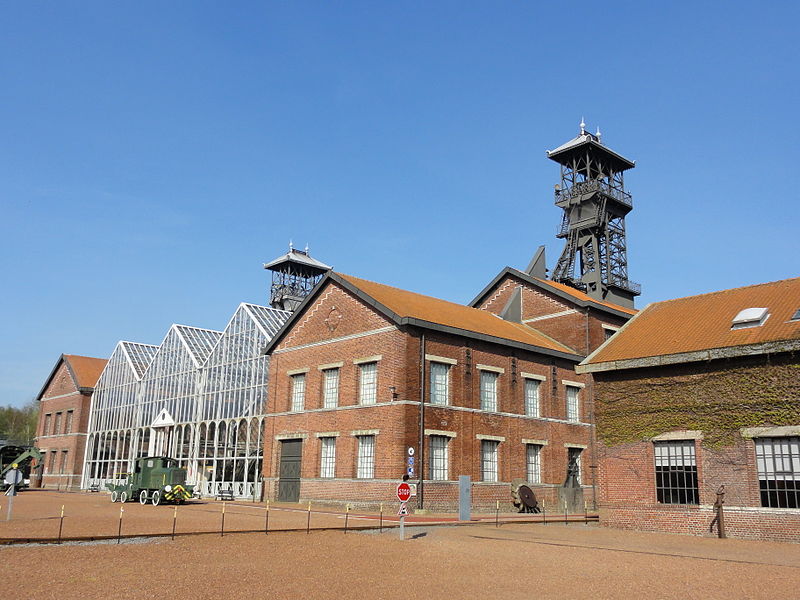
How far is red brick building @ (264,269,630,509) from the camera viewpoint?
30.8 meters

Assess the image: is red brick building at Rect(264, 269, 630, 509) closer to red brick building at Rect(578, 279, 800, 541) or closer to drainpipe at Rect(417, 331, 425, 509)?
drainpipe at Rect(417, 331, 425, 509)

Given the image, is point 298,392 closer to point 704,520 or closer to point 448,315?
point 448,315

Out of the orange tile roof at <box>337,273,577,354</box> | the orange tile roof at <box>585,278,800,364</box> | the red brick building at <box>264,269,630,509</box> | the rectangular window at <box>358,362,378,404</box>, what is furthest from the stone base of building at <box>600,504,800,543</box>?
the orange tile roof at <box>337,273,577,354</box>

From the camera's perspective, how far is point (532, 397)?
3641 centimetres

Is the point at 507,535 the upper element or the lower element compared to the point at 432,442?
lower

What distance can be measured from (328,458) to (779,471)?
773 inches

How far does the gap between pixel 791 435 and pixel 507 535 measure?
8.76 meters

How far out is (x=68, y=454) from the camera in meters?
58.7

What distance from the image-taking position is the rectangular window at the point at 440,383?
31875 mm

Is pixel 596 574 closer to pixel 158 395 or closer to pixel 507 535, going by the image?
pixel 507 535

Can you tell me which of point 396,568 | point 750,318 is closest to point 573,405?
point 750,318

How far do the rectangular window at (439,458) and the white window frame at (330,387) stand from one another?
554 cm

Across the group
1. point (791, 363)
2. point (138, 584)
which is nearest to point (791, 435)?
point (791, 363)

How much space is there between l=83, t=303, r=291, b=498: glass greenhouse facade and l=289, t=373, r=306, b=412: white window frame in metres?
3.98
